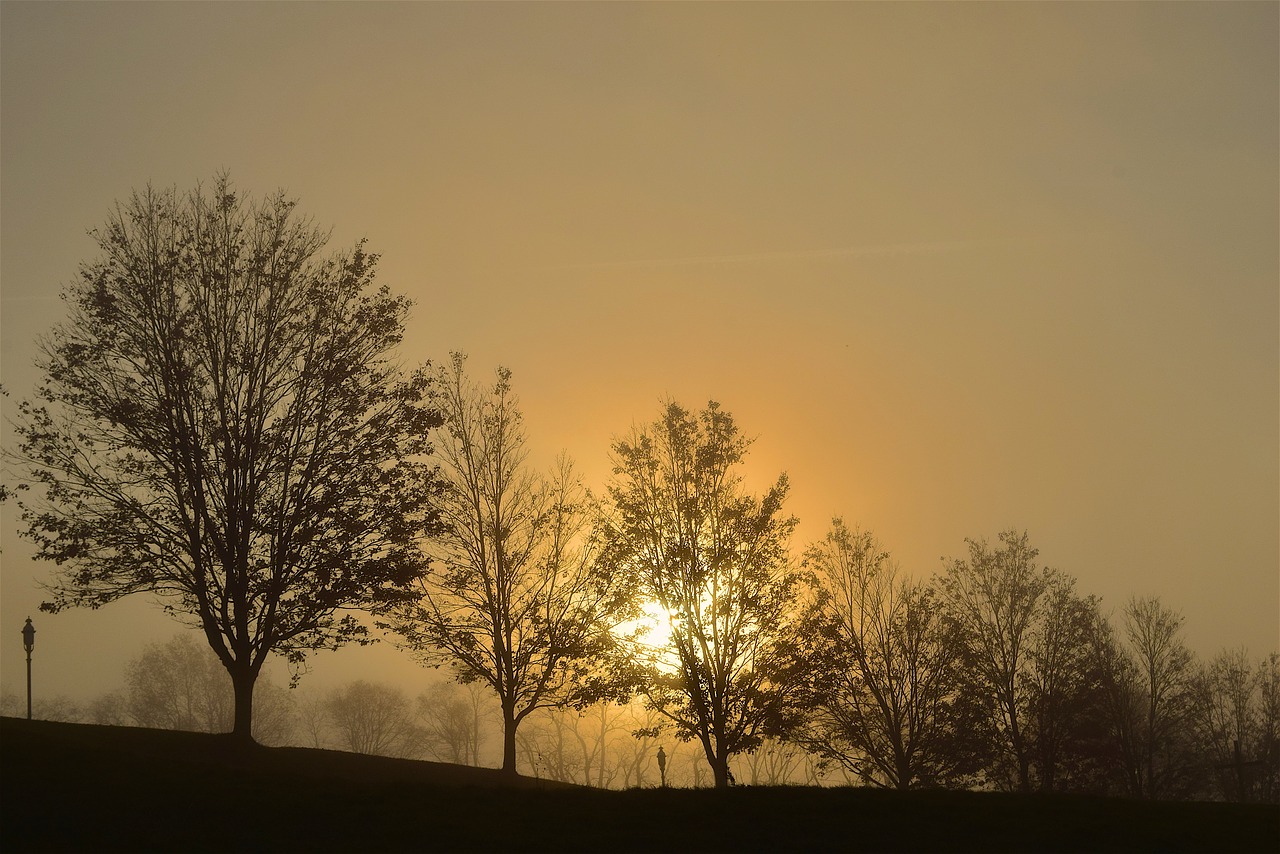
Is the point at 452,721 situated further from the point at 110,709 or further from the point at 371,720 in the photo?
the point at 110,709

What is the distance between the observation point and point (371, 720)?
111688 millimetres

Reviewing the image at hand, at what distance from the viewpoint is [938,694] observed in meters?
39.2

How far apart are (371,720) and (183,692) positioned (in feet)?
72.4

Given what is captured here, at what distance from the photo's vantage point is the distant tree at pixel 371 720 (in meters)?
111

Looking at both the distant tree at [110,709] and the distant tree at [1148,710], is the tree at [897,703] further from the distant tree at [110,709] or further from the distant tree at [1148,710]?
the distant tree at [110,709]

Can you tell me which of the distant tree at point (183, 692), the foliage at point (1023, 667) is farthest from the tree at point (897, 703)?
the distant tree at point (183, 692)

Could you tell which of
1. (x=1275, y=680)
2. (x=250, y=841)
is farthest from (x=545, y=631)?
(x=1275, y=680)

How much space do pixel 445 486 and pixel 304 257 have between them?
360 inches

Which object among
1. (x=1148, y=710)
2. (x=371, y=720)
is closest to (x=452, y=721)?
(x=371, y=720)

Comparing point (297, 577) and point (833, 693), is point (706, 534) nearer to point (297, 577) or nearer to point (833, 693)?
point (833, 693)

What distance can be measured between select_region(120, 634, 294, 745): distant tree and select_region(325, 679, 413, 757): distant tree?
393 inches

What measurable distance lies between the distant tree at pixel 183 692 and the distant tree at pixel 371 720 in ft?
32.8

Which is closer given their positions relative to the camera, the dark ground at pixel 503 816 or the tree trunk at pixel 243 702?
the dark ground at pixel 503 816

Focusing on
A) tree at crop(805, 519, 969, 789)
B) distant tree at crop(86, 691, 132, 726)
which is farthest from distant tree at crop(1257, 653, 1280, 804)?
distant tree at crop(86, 691, 132, 726)
